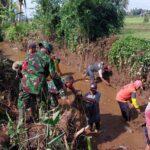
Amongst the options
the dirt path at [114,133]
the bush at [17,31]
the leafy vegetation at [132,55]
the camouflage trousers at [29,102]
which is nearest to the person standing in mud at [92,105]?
the dirt path at [114,133]

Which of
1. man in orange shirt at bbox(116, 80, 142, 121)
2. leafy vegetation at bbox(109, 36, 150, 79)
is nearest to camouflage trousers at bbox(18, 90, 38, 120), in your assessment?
man in orange shirt at bbox(116, 80, 142, 121)

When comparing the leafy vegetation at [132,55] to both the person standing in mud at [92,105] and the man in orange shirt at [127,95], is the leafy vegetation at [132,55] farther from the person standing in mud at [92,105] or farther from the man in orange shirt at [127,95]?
the person standing in mud at [92,105]

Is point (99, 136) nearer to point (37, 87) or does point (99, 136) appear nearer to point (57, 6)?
point (37, 87)

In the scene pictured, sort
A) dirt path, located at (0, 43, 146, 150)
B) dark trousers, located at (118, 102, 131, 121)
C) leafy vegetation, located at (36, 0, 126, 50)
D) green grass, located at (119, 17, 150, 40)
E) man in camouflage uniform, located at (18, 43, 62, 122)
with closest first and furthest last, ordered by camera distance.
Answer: man in camouflage uniform, located at (18, 43, 62, 122) < dirt path, located at (0, 43, 146, 150) < dark trousers, located at (118, 102, 131, 121) < leafy vegetation, located at (36, 0, 126, 50) < green grass, located at (119, 17, 150, 40)

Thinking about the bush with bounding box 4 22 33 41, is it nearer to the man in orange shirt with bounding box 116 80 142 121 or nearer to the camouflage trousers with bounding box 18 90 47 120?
the man in orange shirt with bounding box 116 80 142 121

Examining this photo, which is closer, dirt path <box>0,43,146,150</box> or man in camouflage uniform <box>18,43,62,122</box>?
man in camouflage uniform <box>18,43,62,122</box>

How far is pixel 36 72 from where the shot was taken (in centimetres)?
749

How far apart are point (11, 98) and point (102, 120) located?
2.66m

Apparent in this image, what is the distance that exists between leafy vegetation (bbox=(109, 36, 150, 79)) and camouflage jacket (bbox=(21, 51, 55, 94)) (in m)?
6.13

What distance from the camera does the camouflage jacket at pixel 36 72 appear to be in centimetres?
741

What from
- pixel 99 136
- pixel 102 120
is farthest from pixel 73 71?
pixel 99 136

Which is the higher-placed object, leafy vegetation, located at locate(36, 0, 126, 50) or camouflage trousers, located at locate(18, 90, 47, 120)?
leafy vegetation, located at locate(36, 0, 126, 50)

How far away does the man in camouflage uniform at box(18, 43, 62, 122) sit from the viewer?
740 cm

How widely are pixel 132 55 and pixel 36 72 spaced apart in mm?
6651
